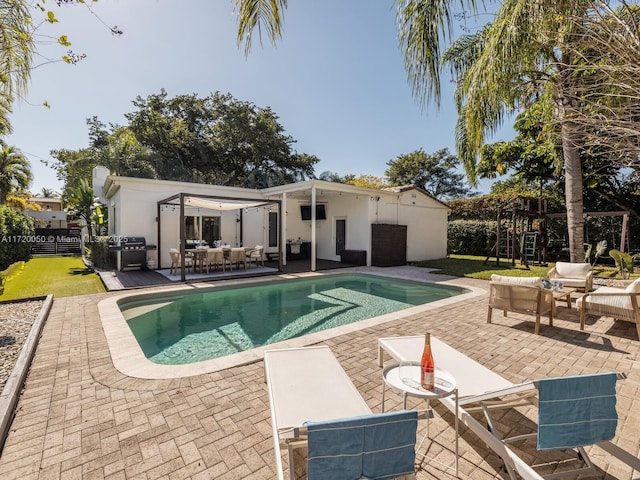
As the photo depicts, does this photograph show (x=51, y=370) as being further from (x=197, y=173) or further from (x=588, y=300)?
(x=197, y=173)

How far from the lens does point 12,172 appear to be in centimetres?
2466

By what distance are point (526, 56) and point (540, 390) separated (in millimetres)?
8087

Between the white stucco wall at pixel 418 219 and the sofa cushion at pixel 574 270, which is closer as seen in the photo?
the sofa cushion at pixel 574 270

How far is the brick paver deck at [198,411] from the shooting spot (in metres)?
2.30

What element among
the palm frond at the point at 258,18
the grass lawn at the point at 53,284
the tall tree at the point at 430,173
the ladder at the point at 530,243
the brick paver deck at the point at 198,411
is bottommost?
the brick paver deck at the point at 198,411

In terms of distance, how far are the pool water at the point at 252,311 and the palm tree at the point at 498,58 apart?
4.73 metres

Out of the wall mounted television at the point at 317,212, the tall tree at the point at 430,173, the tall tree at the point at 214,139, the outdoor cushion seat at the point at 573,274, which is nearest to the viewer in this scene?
the outdoor cushion seat at the point at 573,274

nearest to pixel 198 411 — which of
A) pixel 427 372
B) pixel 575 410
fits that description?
pixel 427 372

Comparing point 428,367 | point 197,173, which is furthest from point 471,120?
point 197,173

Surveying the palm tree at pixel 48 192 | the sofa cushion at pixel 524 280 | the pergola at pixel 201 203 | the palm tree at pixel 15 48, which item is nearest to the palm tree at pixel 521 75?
the sofa cushion at pixel 524 280

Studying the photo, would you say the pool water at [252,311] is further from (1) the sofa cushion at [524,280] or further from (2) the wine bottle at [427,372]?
(2) the wine bottle at [427,372]

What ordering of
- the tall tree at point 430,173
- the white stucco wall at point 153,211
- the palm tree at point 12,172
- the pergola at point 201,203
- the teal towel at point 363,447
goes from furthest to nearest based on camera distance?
the tall tree at point 430,173 → the palm tree at point 12,172 → the white stucco wall at point 153,211 → the pergola at point 201,203 → the teal towel at point 363,447

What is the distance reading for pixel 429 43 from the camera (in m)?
3.89

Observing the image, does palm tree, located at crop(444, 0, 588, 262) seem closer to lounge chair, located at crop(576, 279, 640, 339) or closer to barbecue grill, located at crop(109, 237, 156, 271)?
lounge chair, located at crop(576, 279, 640, 339)
